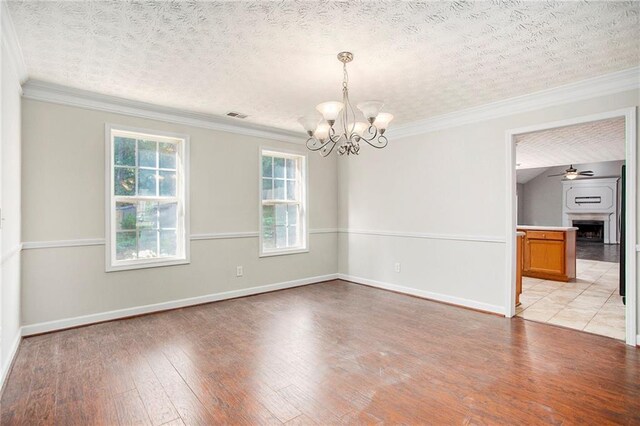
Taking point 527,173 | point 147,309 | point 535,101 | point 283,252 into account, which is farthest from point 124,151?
point 527,173

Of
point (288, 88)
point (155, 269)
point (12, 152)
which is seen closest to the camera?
point (12, 152)

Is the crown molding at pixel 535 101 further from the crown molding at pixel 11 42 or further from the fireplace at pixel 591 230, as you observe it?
the fireplace at pixel 591 230

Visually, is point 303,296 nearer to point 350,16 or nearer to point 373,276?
point 373,276

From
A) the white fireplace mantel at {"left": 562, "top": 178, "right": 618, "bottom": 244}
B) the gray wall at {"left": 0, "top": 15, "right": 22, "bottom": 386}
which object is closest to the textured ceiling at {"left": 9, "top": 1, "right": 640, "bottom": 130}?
the gray wall at {"left": 0, "top": 15, "right": 22, "bottom": 386}

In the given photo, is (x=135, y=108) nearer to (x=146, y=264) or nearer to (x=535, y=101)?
(x=146, y=264)

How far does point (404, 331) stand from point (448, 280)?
133cm

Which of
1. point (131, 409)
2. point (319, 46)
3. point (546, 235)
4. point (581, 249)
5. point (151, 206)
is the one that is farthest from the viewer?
point (581, 249)

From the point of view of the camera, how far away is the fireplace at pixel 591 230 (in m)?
11.3

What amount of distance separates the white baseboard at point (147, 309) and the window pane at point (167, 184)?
1.31 metres

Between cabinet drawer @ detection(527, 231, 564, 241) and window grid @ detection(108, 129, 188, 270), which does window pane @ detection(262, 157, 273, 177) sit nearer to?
window grid @ detection(108, 129, 188, 270)

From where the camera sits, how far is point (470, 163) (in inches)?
161

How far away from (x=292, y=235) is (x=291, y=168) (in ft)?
3.51

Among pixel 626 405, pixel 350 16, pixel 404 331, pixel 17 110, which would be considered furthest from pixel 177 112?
pixel 626 405

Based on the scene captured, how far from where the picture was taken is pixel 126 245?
383 centimetres
